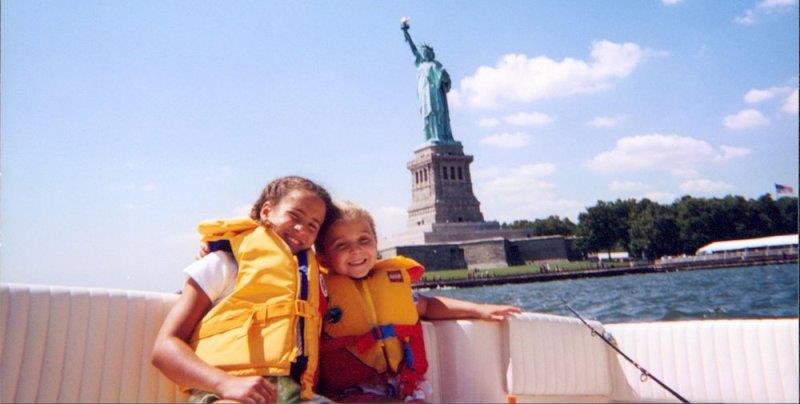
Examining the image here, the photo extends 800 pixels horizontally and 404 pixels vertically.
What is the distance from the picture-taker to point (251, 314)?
188 centimetres

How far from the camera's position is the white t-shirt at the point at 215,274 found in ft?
6.31

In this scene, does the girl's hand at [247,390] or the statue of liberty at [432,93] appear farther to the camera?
the statue of liberty at [432,93]

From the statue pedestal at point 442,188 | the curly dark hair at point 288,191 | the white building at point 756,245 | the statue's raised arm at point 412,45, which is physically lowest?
the curly dark hair at point 288,191

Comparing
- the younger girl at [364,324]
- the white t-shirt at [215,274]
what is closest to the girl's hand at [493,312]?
the younger girl at [364,324]

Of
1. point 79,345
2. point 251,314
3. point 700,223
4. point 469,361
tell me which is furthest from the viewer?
point 700,223

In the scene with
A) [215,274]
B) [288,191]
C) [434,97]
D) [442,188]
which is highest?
[434,97]

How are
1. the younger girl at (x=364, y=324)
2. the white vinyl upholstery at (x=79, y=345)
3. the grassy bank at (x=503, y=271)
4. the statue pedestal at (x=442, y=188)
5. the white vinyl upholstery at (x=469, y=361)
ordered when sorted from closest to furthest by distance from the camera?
the white vinyl upholstery at (x=79, y=345) → the younger girl at (x=364, y=324) → the white vinyl upholstery at (x=469, y=361) → the grassy bank at (x=503, y=271) → the statue pedestal at (x=442, y=188)

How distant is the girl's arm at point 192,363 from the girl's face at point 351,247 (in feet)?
2.07

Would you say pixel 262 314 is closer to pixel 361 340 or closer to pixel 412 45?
pixel 361 340

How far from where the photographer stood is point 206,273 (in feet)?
6.37

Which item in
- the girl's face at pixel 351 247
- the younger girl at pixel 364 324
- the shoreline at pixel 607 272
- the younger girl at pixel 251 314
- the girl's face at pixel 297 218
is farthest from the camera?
the shoreline at pixel 607 272

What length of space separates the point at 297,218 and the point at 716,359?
7.85 feet

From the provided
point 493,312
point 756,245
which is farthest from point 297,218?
point 756,245

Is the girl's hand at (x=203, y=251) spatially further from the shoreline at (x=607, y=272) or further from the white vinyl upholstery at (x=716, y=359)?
the shoreline at (x=607, y=272)
